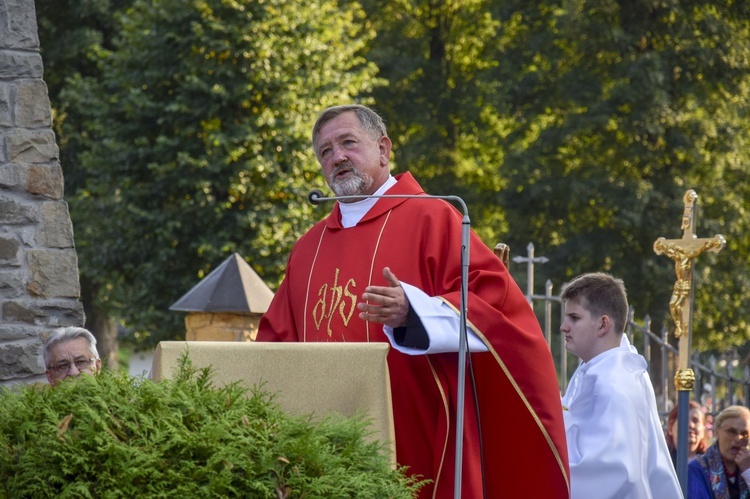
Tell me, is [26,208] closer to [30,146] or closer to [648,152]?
[30,146]

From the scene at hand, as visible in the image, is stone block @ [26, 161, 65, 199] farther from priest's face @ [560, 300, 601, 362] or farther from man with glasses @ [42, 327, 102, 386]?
priest's face @ [560, 300, 601, 362]

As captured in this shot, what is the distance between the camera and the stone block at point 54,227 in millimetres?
5770

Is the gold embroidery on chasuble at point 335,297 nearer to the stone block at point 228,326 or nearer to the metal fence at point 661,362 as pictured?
the metal fence at point 661,362

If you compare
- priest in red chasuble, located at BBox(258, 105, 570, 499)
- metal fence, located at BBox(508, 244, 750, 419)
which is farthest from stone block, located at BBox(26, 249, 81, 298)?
metal fence, located at BBox(508, 244, 750, 419)

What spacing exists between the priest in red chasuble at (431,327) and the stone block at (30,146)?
206cm

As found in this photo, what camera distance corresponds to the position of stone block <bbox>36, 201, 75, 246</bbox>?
227 inches

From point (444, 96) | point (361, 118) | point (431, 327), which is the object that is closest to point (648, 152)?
point (444, 96)

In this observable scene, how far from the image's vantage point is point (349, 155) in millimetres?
4035

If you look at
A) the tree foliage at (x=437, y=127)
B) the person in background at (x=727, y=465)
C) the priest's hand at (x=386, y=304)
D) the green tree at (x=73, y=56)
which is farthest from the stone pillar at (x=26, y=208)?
the green tree at (x=73, y=56)

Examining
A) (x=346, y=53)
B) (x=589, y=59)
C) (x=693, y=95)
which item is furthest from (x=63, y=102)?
(x=693, y=95)

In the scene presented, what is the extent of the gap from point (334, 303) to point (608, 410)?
1177mm

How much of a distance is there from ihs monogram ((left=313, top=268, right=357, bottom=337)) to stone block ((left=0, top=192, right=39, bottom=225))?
2134mm

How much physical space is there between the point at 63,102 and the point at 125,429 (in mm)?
18011

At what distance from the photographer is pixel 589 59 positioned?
2181cm
